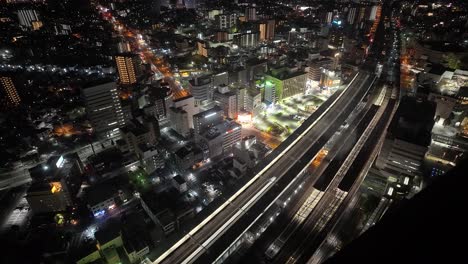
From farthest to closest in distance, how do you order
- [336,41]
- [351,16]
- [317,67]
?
[351,16], [336,41], [317,67]

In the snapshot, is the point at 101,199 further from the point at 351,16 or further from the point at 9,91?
the point at 351,16

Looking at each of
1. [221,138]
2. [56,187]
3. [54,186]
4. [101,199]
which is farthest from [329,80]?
[54,186]

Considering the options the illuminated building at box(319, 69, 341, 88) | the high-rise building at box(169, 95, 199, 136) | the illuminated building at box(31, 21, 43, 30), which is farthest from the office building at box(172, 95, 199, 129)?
the illuminated building at box(31, 21, 43, 30)

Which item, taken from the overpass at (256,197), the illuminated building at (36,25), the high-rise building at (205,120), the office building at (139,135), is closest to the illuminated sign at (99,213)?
the office building at (139,135)

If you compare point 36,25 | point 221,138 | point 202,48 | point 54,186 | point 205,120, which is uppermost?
point 36,25

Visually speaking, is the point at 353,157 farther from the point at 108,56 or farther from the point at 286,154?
the point at 108,56

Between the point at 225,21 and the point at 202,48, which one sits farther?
the point at 225,21
